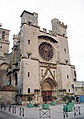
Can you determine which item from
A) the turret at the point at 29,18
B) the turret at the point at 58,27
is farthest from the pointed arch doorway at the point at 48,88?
the turret at the point at 29,18

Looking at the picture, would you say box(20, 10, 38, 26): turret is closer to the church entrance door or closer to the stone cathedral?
the stone cathedral

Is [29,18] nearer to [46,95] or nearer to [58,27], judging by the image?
[58,27]

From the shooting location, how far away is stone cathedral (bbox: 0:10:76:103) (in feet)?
72.7

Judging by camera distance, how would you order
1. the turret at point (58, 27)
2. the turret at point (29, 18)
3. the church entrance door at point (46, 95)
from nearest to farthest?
the church entrance door at point (46, 95)
the turret at point (29, 18)
the turret at point (58, 27)

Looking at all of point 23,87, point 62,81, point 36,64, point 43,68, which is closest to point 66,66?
point 62,81

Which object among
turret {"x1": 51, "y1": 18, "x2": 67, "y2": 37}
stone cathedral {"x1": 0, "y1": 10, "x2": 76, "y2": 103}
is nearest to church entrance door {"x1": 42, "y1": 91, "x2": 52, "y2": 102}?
stone cathedral {"x1": 0, "y1": 10, "x2": 76, "y2": 103}

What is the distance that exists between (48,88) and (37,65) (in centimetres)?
551

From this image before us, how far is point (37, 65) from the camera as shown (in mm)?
24203

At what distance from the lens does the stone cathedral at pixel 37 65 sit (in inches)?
873

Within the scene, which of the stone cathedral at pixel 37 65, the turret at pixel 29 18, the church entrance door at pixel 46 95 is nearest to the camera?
the stone cathedral at pixel 37 65

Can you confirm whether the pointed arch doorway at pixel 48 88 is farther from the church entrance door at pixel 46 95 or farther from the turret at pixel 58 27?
the turret at pixel 58 27

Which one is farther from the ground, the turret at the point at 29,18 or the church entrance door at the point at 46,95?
the turret at the point at 29,18

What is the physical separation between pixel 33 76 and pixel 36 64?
241cm

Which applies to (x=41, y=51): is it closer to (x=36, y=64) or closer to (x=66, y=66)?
(x=36, y=64)
